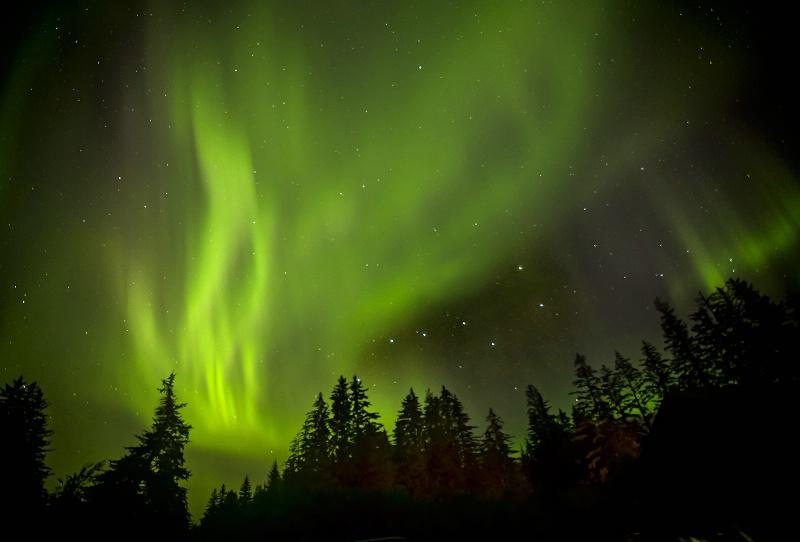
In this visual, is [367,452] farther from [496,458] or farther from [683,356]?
[683,356]

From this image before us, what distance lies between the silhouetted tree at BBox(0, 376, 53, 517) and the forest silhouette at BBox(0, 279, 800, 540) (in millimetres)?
119

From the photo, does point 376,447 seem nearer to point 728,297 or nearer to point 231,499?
point 231,499

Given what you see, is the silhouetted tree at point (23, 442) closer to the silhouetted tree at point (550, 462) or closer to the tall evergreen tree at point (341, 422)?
the tall evergreen tree at point (341, 422)

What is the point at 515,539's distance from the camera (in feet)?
45.4

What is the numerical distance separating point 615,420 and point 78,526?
1704 inches

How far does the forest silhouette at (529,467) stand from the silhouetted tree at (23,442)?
0.39 ft

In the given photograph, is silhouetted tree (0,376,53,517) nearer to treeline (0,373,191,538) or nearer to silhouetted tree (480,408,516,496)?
treeline (0,373,191,538)

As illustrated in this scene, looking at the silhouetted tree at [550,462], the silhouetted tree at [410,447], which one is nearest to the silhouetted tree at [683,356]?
the silhouetted tree at [550,462]

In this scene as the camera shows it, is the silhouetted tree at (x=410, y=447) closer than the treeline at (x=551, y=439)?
No

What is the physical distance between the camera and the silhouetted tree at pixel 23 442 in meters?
20.9

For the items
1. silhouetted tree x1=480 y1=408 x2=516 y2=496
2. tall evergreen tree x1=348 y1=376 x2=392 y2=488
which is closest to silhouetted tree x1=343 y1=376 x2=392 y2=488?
tall evergreen tree x1=348 y1=376 x2=392 y2=488

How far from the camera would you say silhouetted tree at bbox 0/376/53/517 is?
20875 millimetres

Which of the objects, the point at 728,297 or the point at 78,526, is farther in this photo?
the point at 728,297

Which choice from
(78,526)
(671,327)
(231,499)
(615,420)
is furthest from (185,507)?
(671,327)
